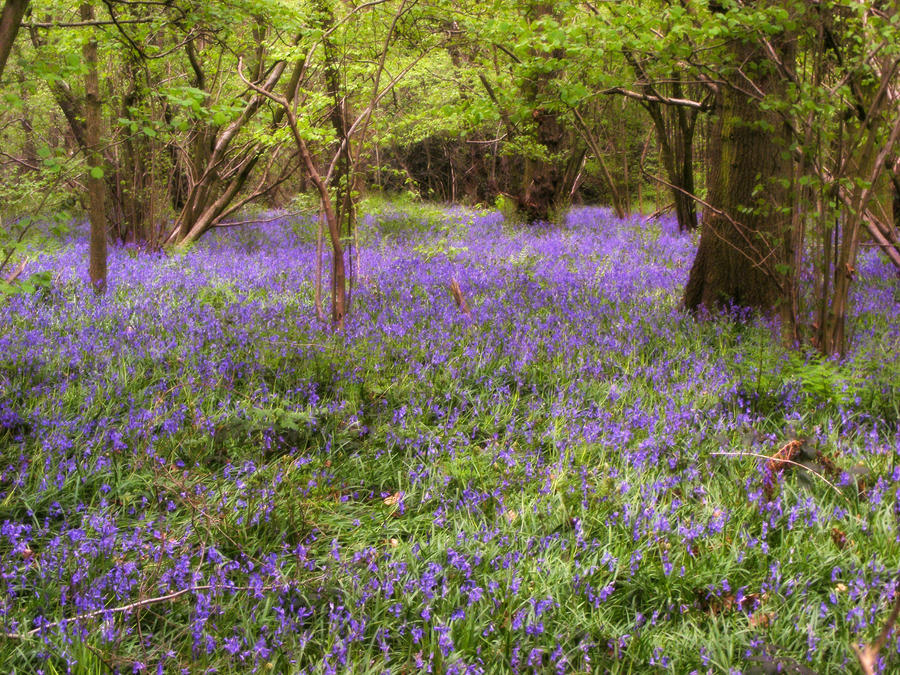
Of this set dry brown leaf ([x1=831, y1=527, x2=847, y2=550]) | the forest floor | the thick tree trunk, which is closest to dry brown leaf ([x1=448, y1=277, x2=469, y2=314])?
the forest floor

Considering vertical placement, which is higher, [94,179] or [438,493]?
[94,179]

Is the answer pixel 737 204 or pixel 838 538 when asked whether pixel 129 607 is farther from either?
pixel 737 204

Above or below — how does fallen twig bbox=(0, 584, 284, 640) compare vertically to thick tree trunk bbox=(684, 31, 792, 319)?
below

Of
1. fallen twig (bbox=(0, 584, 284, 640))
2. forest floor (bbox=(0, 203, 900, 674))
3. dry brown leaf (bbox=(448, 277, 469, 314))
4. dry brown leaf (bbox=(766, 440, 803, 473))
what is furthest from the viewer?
dry brown leaf (bbox=(448, 277, 469, 314))

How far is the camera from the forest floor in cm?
247

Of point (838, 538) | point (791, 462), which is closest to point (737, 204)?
point (791, 462)

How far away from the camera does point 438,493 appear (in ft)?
11.5

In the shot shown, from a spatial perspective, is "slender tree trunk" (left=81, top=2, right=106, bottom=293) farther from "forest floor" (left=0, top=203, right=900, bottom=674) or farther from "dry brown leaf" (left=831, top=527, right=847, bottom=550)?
"dry brown leaf" (left=831, top=527, right=847, bottom=550)

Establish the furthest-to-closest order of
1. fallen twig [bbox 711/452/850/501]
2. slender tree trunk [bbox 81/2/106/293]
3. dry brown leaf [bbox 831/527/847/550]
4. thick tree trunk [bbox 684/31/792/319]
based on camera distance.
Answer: slender tree trunk [bbox 81/2/106/293] → thick tree trunk [bbox 684/31/792/319] → fallen twig [bbox 711/452/850/501] → dry brown leaf [bbox 831/527/847/550]

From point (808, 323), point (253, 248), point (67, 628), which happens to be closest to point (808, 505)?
point (808, 323)

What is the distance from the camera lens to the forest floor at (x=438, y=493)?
2473 mm

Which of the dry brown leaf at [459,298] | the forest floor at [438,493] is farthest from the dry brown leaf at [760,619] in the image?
the dry brown leaf at [459,298]

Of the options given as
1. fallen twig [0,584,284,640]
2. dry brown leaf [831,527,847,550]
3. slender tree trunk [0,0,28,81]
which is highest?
slender tree trunk [0,0,28,81]

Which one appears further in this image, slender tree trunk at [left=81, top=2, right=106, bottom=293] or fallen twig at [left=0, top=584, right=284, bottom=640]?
slender tree trunk at [left=81, top=2, right=106, bottom=293]
